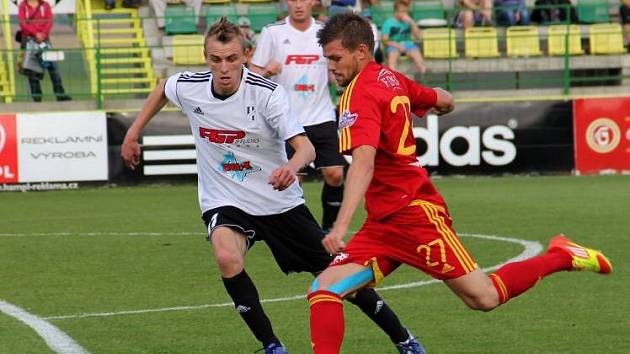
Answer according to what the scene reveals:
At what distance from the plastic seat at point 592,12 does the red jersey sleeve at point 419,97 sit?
766 inches

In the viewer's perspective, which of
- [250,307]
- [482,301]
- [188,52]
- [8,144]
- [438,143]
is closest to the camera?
[482,301]

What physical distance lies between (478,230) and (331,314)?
287 inches

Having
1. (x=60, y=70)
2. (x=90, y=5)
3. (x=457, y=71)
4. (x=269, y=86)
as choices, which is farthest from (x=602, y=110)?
(x=269, y=86)

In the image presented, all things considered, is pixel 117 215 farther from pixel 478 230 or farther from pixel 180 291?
pixel 180 291

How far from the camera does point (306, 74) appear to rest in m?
11.8

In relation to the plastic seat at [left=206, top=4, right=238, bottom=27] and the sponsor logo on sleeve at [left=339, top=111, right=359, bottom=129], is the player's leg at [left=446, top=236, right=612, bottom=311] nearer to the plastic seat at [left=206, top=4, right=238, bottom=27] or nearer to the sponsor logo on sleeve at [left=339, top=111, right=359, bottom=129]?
the sponsor logo on sleeve at [left=339, top=111, right=359, bottom=129]

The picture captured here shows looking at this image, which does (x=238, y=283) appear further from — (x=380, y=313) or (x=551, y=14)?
(x=551, y=14)

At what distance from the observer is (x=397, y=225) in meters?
6.18

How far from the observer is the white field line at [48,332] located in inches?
290

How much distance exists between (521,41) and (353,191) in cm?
1905

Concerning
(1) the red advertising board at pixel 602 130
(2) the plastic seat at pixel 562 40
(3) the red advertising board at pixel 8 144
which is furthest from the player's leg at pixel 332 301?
(2) the plastic seat at pixel 562 40

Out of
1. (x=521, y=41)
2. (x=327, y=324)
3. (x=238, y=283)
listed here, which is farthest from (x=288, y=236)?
(x=521, y=41)

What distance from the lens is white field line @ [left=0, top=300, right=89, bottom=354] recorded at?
7.38m

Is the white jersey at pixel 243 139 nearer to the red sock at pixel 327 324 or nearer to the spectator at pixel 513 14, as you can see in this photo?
the red sock at pixel 327 324
